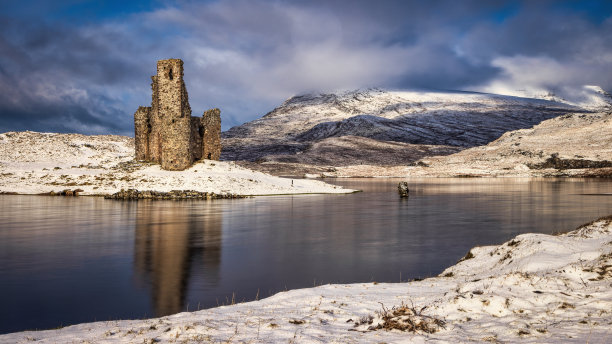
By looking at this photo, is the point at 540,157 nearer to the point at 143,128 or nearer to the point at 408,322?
the point at 143,128

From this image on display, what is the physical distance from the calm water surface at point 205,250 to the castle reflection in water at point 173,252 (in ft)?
0.14

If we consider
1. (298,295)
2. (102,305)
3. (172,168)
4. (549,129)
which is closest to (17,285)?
(102,305)

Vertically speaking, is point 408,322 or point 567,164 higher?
point 567,164

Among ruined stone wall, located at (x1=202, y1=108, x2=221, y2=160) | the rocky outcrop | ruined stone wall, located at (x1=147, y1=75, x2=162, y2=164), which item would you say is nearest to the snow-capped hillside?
the rocky outcrop

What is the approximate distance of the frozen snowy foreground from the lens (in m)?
6.46

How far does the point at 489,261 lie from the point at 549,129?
129 metres

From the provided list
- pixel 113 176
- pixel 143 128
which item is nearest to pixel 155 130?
pixel 143 128

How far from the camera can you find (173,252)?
15812 millimetres

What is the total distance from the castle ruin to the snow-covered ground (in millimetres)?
1557

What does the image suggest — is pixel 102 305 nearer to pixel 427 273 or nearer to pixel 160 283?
pixel 160 283

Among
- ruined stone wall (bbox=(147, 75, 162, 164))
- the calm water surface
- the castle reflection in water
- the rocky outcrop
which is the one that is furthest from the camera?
the rocky outcrop

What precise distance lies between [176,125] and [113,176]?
7575mm

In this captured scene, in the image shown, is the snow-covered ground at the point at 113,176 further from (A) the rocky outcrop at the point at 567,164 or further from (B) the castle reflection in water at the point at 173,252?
(A) the rocky outcrop at the point at 567,164

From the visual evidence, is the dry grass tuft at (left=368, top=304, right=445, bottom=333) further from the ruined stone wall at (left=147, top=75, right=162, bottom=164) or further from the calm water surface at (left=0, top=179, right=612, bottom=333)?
the ruined stone wall at (left=147, top=75, right=162, bottom=164)
